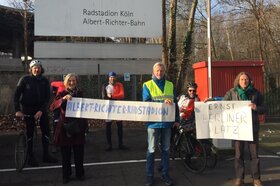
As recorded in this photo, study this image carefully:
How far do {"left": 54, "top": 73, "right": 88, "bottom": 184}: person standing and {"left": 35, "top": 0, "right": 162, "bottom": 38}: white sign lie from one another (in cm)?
572

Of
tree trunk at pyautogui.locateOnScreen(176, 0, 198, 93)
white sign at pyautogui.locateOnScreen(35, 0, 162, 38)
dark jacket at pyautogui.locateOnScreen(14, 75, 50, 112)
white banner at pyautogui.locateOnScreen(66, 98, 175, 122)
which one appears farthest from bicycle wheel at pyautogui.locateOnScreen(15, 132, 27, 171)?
tree trunk at pyautogui.locateOnScreen(176, 0, 198, 93)

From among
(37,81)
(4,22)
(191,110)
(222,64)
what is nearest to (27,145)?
(37,81)

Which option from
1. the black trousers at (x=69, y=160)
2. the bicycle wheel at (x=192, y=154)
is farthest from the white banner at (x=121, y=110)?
the bicycle wheel at (x=192, y=154)

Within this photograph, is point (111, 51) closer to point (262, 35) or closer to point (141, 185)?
point (141, 185)

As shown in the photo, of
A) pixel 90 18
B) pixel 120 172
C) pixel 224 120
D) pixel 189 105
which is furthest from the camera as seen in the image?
pixel 90 18

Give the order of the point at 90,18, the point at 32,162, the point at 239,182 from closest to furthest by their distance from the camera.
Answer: the point at 239,182 < the point at 32,162 < the point at 90,18

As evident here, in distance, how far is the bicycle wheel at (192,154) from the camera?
808 centimetres

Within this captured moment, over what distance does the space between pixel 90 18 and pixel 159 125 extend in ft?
21.9

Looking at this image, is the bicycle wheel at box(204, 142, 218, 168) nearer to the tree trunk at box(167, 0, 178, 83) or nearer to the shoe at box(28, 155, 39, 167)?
the shoe at box(28, 155, 39, 167)

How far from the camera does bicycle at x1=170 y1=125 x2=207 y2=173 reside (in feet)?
26.5

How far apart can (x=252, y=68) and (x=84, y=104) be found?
8.61 m

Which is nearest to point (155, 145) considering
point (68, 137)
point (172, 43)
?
point (68, 137)

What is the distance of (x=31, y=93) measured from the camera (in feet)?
27.8

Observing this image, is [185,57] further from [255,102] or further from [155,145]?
[155,145]
